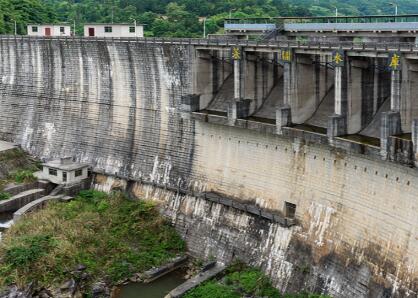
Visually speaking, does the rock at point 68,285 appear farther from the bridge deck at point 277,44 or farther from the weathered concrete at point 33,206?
the bridge deck at point 277,44

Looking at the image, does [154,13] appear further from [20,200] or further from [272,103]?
[272,103]

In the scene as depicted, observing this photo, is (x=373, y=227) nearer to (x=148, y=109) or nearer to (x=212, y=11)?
(x=148, y=109)

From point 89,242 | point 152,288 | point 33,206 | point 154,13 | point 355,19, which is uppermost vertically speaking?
point 154,13

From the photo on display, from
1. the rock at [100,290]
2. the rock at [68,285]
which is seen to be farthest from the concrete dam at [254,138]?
the rock at [68,285]

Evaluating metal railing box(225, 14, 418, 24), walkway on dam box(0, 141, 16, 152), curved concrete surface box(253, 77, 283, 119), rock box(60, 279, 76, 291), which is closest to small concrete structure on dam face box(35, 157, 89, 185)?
walkway on dam box(0, 141, 16, 152)

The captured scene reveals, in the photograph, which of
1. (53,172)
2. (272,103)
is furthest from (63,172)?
(272,103)
